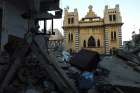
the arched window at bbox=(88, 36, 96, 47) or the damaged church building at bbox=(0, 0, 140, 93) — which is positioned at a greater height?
the arched window at bbox=(88, 36, 96, 47)

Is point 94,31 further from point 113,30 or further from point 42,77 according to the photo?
point 42,77

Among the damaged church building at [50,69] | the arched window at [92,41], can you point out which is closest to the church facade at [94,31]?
the arched window at [92,41]

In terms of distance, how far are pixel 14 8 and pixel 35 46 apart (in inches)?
227

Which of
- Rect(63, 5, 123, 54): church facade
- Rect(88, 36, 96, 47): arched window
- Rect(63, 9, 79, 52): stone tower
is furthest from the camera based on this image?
Rect(88, 36, 96, 47): arched window

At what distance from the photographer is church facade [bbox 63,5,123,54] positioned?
6016 cm

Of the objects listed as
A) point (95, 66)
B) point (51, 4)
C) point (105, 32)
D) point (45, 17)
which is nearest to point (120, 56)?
point (95, 66)

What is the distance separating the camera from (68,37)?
6266cm

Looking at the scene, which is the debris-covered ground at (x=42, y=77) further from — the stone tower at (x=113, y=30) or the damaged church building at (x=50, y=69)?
the stone tower at (x=113, y=30)

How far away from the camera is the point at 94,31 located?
62.5m

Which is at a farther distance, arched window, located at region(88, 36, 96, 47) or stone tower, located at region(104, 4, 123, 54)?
arched window, located at region(88, 36, 96, 47)

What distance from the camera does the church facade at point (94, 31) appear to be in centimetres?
6016

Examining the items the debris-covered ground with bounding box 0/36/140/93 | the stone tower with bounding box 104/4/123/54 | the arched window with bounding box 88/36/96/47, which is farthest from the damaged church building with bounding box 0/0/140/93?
the arched window with bounding box 88/36/96/47

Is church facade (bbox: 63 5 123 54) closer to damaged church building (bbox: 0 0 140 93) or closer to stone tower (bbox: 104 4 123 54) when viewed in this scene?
stone tower (bbox: 104 4 123 54)

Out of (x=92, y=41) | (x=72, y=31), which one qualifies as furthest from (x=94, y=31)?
(x=72, y=31)
